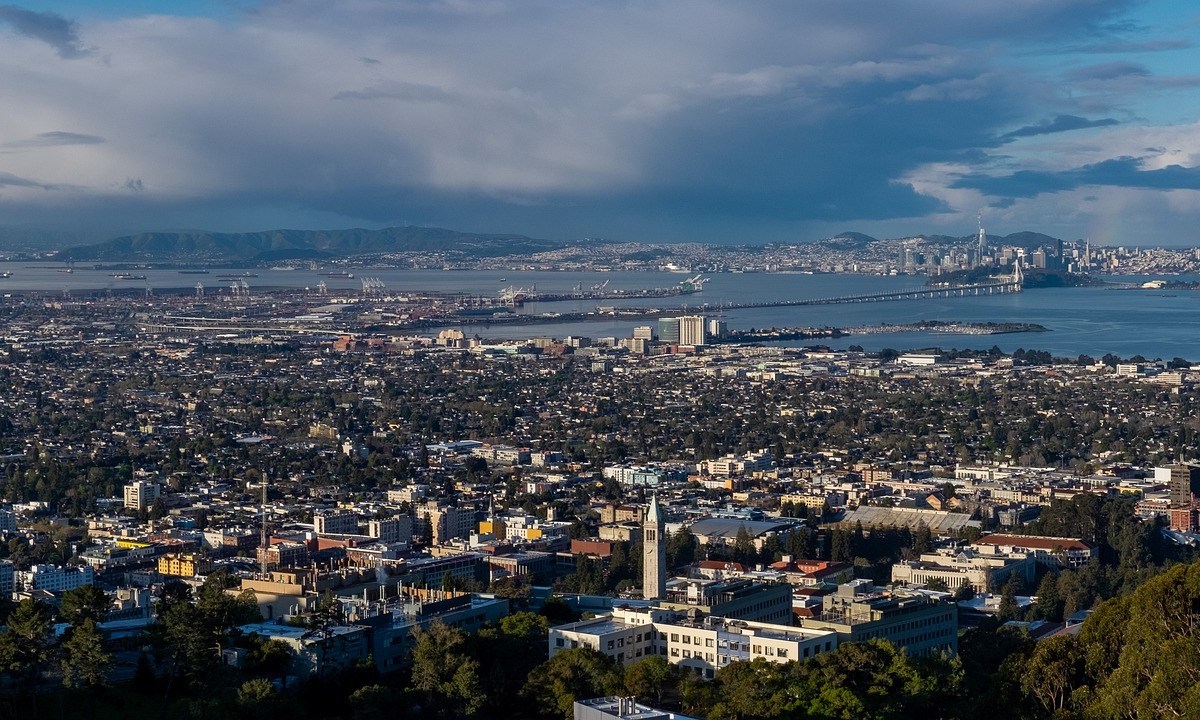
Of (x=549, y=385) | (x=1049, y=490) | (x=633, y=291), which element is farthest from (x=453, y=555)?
(x=633, y=291)

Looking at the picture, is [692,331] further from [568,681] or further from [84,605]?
[568,681]

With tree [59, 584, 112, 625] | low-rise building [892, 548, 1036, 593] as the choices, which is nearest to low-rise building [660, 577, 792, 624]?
tree [59, 584, 112, 625]

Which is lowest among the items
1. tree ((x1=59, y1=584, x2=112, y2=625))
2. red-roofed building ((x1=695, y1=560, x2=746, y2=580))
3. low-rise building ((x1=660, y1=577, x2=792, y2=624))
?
red-roofed building ((x1=695, y1=560, x2=746, y2=580))

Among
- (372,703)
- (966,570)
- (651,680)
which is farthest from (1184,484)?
(372,703)

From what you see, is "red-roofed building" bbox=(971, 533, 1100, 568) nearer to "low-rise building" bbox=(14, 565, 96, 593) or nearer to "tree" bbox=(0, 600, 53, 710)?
"low-rise building" bbox=(14, 565, 96, 593)

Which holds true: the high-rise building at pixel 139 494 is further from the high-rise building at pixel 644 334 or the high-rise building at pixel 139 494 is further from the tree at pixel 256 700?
the high-rise building at pixel 644 334
